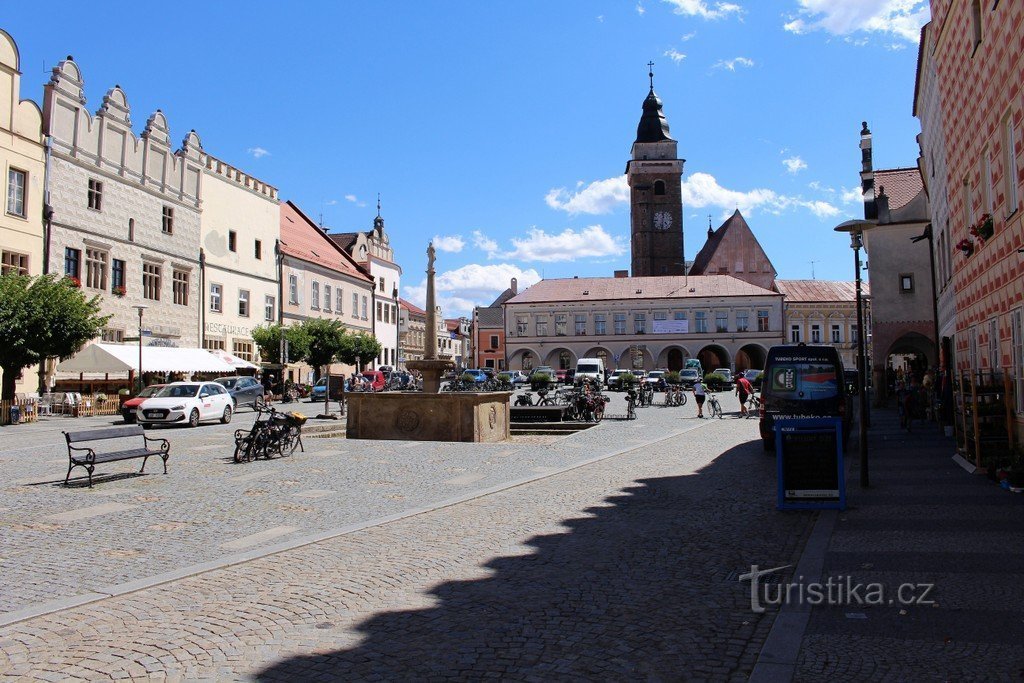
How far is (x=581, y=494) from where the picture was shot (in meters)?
11.9

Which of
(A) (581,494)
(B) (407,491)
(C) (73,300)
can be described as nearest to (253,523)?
(B) (407,491)

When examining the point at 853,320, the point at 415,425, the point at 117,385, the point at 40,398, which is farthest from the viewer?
the point at 853,320

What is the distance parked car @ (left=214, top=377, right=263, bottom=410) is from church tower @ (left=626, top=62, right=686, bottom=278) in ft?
249

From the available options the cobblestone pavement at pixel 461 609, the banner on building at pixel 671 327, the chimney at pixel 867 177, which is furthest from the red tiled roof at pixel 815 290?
the cobblestone pavement at pixel 461 609

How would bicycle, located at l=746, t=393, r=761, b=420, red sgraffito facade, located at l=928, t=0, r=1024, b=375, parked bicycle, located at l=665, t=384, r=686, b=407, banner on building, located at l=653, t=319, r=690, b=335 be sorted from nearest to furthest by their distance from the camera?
red sgraffito facade, located at l=928, t=0, r=1024, b=375
bicycle, located at l=746, t=393, r=761, b=420
parked bicycle, located at l=665, t=384, r=686, b=407
banner on building, located at l=653, t=319, r=690, b=335

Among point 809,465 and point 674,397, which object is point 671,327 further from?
point 809,465

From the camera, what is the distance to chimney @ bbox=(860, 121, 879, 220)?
37.9 m

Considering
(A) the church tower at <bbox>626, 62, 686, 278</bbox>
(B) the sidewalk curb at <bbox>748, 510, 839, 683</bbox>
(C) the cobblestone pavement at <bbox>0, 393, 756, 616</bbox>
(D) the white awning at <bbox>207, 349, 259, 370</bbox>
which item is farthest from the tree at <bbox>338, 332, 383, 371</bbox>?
(A) the church tower at <bbox>626, 62, 686, 278</bbox>

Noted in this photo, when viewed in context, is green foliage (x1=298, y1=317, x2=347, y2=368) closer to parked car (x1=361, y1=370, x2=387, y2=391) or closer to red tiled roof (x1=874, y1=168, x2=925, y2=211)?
parked car (x1=361, y1=370, x2=387, y2=391)

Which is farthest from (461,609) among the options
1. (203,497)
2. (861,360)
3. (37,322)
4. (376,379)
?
(376,379)

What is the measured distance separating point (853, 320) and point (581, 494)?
290 feet

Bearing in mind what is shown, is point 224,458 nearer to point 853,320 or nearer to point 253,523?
point 253,523

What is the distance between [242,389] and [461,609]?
103ft

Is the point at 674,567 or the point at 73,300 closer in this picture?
the point at 674,567
